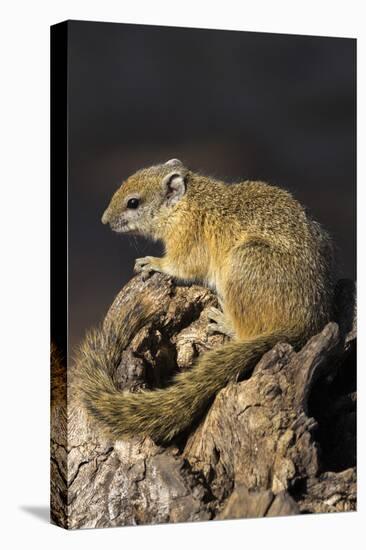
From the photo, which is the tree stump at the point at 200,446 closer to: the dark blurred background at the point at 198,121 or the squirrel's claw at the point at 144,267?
the squirrel's claw at the point at 144,267

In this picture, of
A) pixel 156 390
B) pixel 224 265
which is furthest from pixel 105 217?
pixel 156 390

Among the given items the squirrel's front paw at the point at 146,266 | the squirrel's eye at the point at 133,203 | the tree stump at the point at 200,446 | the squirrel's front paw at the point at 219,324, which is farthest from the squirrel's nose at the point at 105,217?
the squirrel's front paw at the point at 219,324

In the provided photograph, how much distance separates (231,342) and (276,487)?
1454 mm

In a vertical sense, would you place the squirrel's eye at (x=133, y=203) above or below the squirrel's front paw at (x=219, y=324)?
above

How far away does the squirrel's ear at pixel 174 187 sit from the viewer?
11.4 metres

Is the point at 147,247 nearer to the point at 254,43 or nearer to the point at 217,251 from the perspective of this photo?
the point at 217,251

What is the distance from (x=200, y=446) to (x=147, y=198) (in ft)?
8.04

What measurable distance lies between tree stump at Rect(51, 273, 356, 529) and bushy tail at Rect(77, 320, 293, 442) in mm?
94

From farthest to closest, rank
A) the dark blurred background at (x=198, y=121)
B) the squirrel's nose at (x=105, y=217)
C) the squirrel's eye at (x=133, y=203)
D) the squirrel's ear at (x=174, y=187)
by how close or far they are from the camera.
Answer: the squirrel's ear at (x=174, y=187), the squirrel's eye at (x=133, y=203), the squirrel's nose at (x=105, y=217), the dark blurred background at (x=198, y=121)

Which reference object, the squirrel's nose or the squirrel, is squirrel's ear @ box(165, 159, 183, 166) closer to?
the squirrel

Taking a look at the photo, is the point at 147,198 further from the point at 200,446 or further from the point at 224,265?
the point at 200,446

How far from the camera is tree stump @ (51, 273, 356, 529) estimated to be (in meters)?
10.8

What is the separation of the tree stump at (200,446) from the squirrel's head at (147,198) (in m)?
0.54

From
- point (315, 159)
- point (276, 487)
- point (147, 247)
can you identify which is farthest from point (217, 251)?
point (276, 487)
